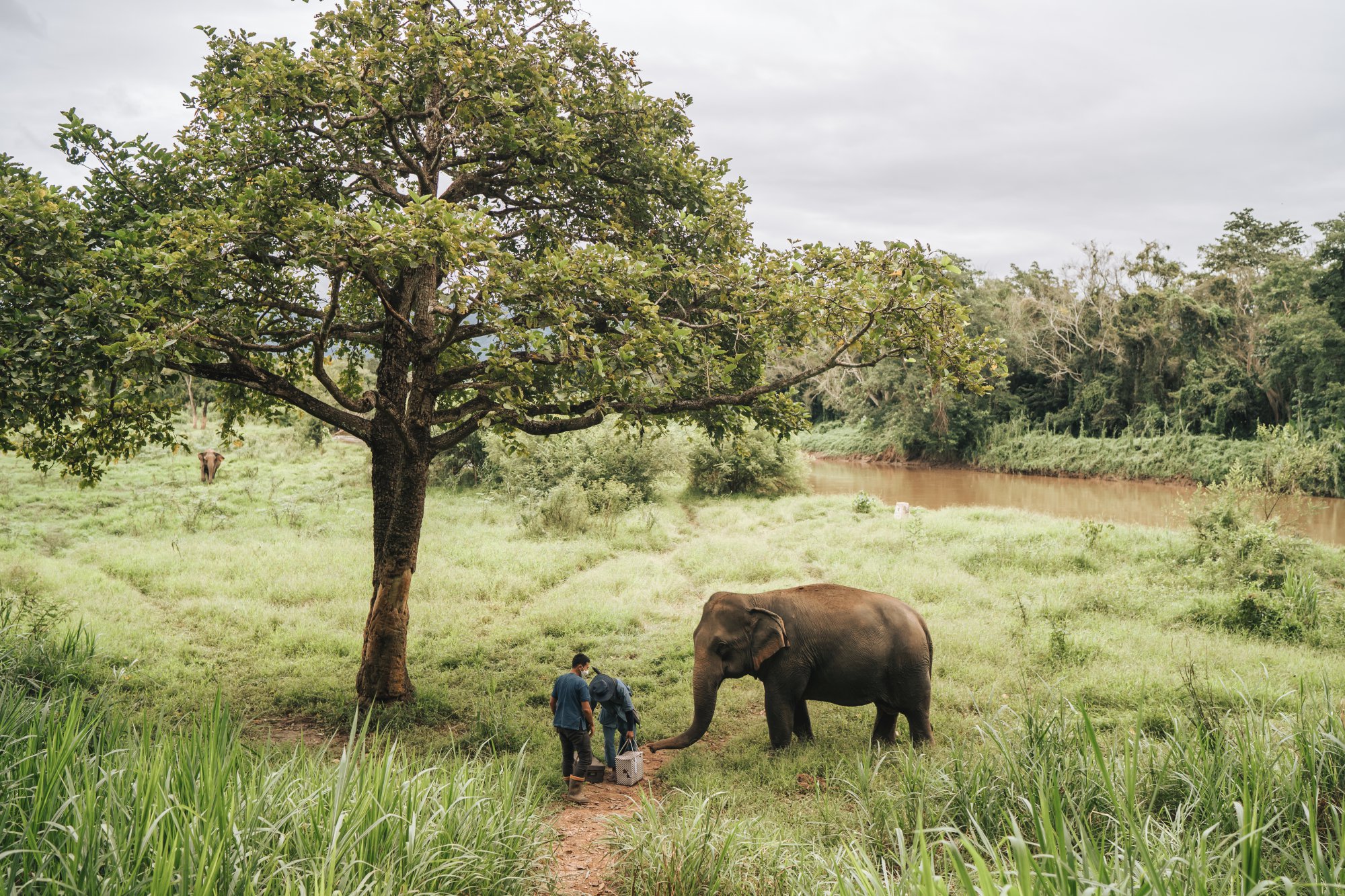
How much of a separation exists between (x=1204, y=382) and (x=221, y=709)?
4213 centimetres

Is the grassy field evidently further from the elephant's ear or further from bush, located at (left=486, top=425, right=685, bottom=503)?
bush, located at (left=486, top=425, right=685, bottom=503)

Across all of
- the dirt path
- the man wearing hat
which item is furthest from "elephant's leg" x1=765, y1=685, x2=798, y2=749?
the man wearing hat

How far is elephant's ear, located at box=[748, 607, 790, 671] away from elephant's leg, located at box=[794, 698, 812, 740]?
2.54 ft

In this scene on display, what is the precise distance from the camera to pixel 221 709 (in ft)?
13.4

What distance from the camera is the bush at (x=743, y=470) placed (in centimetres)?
2786

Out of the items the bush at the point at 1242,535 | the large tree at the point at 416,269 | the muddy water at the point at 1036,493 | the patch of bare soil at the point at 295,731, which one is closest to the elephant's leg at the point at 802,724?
the large tree at the point at 416,269

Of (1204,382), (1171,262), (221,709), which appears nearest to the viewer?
(221,709)

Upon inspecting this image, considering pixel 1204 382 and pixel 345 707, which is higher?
pixel 1204 382

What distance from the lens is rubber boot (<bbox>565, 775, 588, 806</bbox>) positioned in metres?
6.21

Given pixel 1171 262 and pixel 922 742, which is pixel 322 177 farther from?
pixel 1171 262

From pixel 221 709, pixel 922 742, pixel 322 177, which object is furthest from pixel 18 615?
pixel 922 742

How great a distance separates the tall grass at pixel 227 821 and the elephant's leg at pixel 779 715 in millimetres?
3277

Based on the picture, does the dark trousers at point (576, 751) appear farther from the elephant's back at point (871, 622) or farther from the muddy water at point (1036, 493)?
the muddy water at point (1036, 493)

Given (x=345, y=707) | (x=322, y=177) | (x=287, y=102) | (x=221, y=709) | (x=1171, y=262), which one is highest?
(x=1171, y=262)
